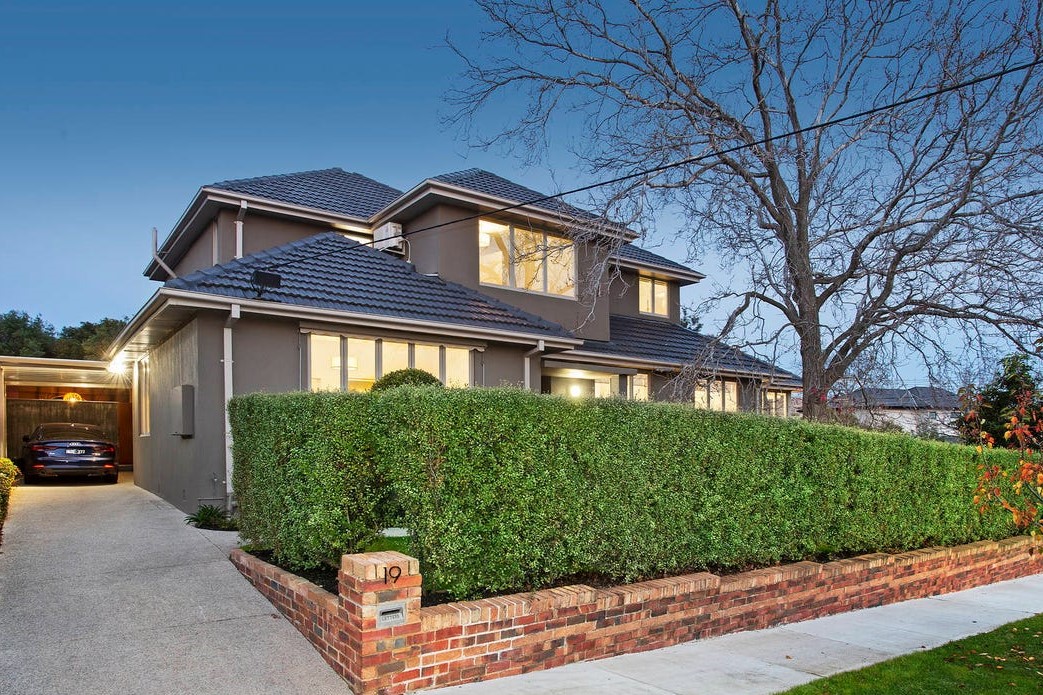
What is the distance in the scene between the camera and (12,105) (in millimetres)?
20594

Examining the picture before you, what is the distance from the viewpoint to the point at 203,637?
5605mm

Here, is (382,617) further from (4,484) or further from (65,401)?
(65,401)

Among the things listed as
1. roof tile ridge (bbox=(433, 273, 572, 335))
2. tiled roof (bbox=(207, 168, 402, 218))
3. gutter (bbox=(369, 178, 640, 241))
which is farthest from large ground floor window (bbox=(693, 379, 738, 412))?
tiled roof (bbox=(207, 168, 402, 218))

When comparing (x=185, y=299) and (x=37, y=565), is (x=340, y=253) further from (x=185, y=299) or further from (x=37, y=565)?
(x=37, y=565)

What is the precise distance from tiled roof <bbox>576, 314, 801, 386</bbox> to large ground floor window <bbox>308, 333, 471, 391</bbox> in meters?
4.40

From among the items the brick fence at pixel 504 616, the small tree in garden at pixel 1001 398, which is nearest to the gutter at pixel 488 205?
the small tree in garden at pixel 1001 398

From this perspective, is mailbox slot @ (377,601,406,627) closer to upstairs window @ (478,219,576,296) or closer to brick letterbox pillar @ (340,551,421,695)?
brick letterbox pillar @ (340,551,421,695)

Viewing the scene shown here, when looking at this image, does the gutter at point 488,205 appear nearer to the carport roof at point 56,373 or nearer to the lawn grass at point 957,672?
the carport roof at point 56,373

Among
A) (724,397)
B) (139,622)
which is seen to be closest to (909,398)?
(724,397)

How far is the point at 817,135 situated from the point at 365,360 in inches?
371

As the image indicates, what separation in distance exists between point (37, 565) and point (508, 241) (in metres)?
10.7

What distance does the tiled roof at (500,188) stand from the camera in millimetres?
15188

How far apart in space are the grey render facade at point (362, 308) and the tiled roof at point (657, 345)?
0.08m

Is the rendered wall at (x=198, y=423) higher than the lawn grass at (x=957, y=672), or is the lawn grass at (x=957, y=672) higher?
the rendered wall at (x=198, y=423)
